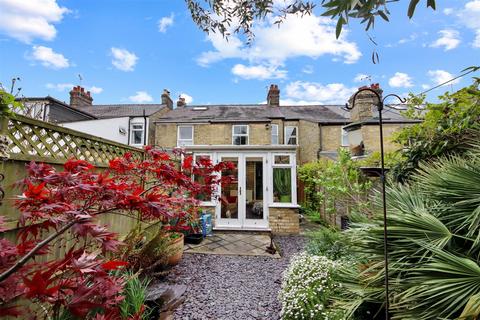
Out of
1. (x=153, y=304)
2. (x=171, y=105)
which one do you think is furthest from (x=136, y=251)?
(x=171, y=105)

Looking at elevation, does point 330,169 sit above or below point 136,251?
above

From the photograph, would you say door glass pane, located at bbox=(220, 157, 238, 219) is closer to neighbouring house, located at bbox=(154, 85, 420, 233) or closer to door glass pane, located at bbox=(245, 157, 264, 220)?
neighbouring house, located at bbox=(154, 85, 420, 233)

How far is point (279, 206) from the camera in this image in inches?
300

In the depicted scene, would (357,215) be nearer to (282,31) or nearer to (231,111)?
(282,31)

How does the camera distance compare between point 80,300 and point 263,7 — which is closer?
point 80,300

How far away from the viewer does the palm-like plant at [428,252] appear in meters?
1.61

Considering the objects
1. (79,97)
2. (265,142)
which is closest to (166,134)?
(265,142)

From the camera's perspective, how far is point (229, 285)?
394 cm

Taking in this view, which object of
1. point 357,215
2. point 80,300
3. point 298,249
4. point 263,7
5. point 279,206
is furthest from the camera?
point 279,206

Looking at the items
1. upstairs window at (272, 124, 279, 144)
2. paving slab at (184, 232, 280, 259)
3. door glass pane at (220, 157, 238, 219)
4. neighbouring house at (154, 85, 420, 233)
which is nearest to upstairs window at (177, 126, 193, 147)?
neighbouring house at (154, 85, 420, 233)

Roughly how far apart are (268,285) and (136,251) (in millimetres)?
2294

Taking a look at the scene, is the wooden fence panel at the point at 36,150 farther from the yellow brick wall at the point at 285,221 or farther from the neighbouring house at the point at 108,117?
the neighbouring house at the point at 108,117

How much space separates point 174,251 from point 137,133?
11.7 m

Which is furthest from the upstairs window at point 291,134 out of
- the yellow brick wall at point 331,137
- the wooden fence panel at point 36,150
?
the wooden fence panel at point 36,150
